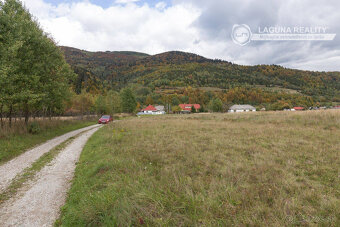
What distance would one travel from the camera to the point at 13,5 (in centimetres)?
1302

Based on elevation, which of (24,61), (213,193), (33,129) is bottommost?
(213,193)

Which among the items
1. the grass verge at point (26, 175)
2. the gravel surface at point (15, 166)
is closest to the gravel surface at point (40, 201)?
the grass verge at point (26, 175)

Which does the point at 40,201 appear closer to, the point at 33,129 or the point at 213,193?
the point at 213,193

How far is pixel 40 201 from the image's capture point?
450cm

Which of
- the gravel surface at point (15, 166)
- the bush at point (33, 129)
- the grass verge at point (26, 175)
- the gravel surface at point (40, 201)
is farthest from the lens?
the bush at point (33, 129)

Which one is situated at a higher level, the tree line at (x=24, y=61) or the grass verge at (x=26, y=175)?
the tree line at (x=24, y=61)

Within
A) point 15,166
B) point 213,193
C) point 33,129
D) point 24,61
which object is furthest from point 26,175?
point 24,61

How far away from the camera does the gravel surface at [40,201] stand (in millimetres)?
3764

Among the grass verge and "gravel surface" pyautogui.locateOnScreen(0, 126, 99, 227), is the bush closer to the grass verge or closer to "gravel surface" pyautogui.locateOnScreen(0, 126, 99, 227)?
the grass verge

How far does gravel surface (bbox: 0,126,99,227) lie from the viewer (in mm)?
3764

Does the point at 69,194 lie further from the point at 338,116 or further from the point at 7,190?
the point at 338,116

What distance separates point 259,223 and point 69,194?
201 inches

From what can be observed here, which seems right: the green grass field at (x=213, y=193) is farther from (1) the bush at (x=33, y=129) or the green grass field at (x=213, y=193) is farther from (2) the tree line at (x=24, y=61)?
(1) the bush at (x=33, y=129)

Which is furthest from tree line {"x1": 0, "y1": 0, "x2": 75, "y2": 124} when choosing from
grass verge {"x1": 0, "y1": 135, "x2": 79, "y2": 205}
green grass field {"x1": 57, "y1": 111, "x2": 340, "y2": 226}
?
green grass field {"x1": 57, "y1": 111, "x2": 340, "y2": 226}
